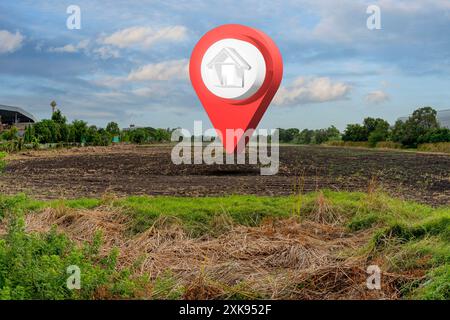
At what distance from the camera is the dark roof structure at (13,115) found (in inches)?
1575

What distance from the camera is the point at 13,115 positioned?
4212 centimetres

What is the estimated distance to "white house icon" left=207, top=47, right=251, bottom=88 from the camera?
5403 mm

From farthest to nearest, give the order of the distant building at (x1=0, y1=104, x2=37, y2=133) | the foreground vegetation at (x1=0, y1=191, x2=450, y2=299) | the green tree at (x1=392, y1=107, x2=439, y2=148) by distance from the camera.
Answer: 1. the distant building at (x1=0, y1=104, x2=37, y2=133)
2. the green tree at (x1=392, y1=107, x2=439, y2=148)
3. the foreground vegetation at (x1=0, y1=191, x2=450, y2=299)

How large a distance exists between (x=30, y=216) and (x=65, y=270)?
3.61 meters

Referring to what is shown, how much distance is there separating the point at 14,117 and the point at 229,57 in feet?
136

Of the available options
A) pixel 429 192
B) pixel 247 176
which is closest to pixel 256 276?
pixel 429 192

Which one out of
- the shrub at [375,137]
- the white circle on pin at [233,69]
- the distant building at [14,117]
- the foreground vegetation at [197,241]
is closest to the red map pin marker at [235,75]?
the white circle on pin at [233,69]

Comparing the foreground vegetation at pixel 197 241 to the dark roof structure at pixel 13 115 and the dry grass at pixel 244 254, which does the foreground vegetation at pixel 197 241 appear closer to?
the dry grass at pixel 244 254

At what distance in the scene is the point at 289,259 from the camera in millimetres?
5457

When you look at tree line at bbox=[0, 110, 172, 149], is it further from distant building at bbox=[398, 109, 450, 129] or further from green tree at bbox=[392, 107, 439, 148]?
distant building at bbox=[398, 109, 450, 129]

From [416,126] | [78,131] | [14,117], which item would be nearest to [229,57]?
[416,126]

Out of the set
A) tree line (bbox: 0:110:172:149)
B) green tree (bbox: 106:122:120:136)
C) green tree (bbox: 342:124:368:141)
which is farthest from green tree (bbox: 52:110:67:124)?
green tree (bbox: 342:124:368:141)

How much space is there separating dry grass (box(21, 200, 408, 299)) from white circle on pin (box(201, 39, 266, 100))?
5.99ft

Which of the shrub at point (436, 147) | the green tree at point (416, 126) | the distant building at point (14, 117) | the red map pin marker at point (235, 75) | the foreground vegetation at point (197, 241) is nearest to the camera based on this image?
the foreground vegetation at point (197, 241)
